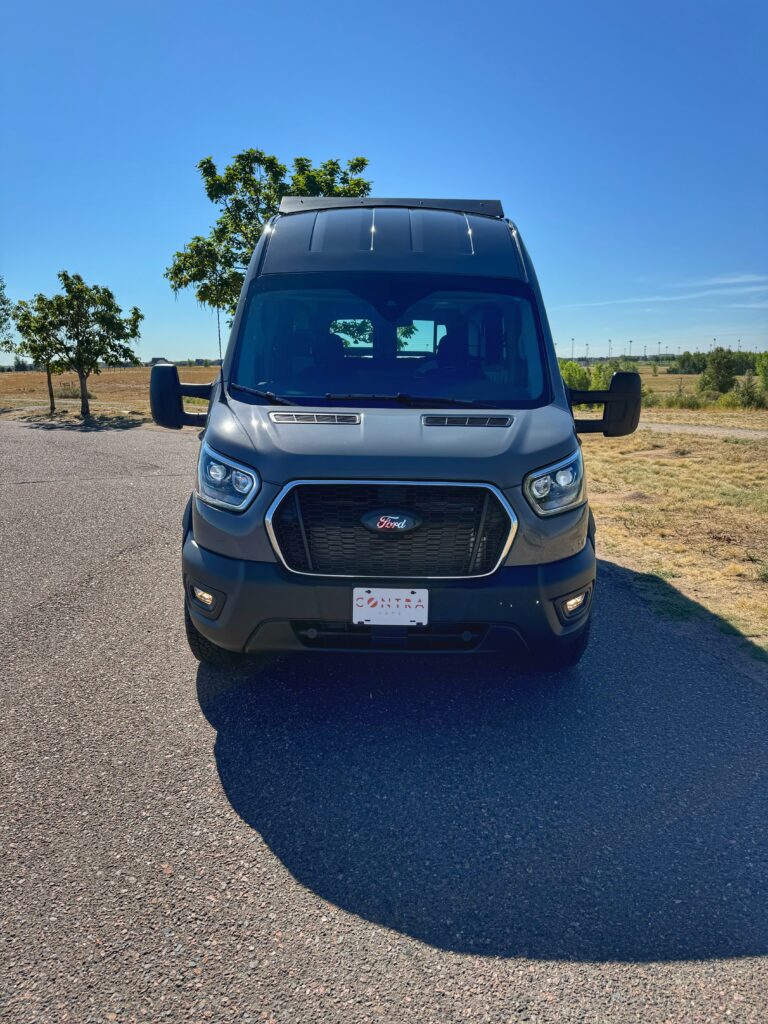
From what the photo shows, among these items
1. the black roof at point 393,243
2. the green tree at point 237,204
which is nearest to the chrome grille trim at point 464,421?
the black roof at point 393,243

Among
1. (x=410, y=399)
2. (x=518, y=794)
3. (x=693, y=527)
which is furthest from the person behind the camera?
(x=693, y=527)

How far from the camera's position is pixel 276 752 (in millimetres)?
3307

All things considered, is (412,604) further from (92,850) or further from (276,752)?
(92,850)

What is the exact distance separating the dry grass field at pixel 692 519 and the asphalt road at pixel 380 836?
1.21 metres

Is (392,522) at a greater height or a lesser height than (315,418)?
lesser

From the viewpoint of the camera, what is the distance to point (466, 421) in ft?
11.6

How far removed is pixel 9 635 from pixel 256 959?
3343 mm

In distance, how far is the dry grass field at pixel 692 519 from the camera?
5.86 meters

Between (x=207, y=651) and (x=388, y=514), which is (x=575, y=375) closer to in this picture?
(x=207, y=651)

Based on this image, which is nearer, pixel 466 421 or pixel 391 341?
pixel 466 421

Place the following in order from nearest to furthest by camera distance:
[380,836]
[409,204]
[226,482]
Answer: [380,836]
[226,482]
[409,204]

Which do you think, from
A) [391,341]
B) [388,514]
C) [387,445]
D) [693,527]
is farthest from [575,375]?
[388,514]

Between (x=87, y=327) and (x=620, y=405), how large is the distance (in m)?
28.1

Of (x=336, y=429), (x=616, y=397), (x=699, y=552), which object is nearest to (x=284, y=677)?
(x=336, y=429)
